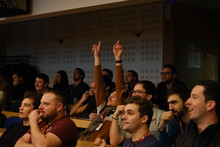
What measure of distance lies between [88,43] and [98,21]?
0.58 metres

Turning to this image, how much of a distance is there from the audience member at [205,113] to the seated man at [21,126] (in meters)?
1.75

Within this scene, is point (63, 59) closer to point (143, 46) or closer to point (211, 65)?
point (143, 46)

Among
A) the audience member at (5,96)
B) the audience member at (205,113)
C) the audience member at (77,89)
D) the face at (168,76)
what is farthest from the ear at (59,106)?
the audience member at (77,89)

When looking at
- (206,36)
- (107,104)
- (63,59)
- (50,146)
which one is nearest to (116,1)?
(107,104)

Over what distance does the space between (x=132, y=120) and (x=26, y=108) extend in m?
1.36

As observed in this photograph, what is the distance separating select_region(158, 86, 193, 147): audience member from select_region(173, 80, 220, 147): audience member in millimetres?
632

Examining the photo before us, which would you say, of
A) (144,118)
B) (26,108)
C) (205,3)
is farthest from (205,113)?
(205,3)

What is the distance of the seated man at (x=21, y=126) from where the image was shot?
366cm

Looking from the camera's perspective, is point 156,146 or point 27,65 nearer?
point 156,146

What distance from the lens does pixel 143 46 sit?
7574 millimetres

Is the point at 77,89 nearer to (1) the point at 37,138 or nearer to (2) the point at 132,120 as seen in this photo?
(1) the point at 37,138

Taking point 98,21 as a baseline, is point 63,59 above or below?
below

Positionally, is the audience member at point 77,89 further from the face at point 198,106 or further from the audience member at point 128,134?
the face at point 198,106

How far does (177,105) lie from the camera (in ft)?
10.8
